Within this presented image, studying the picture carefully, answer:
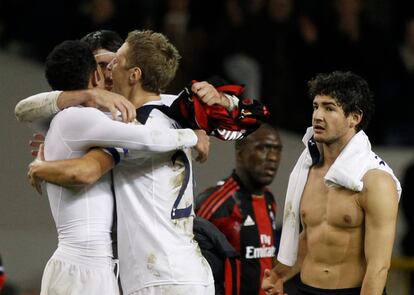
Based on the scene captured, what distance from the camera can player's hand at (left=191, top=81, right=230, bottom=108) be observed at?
4.50m

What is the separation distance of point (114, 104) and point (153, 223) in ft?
1.55

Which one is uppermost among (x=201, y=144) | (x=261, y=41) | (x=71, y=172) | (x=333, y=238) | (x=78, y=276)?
(x=261, y=41)

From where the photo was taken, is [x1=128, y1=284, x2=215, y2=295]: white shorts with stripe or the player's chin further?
the player's chin

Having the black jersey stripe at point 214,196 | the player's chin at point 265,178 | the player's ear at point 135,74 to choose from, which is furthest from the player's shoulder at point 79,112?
the player's chin at point 265,178

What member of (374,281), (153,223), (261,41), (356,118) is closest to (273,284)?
(374,281)

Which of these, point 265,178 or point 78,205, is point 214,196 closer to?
point 265,178

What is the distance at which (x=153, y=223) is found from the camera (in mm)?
4484

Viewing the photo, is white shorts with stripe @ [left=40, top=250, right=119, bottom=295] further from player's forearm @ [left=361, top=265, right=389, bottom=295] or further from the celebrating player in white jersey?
player's forearm @ [left=361, top=265, right=389, bottom=295]

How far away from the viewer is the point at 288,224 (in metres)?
5.16

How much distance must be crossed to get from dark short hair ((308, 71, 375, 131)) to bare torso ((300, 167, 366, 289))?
0.31m

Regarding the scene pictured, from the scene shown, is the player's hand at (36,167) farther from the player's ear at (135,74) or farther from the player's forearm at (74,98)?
the player's ear at (135,74)

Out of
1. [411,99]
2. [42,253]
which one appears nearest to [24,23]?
[42,253]

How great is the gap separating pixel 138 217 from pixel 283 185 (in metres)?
3.99

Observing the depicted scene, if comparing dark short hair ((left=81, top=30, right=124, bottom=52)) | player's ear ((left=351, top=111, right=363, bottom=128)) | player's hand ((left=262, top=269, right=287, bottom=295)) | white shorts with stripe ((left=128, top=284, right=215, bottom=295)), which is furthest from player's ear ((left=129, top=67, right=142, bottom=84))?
player's hand ((left=262, top=269, right=287, bottom=295))
